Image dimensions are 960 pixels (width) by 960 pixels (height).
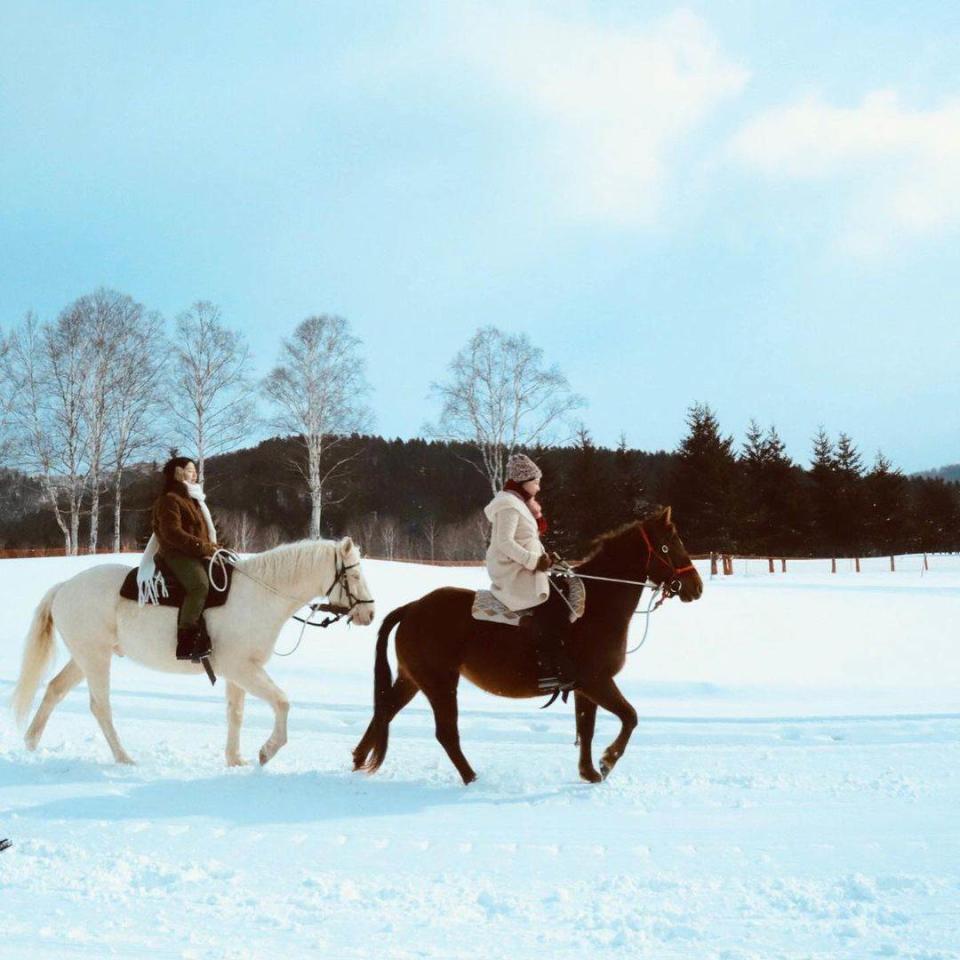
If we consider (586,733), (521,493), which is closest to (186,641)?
(521,493)

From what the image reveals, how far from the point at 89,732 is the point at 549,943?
591cm

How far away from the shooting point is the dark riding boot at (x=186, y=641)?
6496 mm

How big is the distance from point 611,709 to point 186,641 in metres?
3.27

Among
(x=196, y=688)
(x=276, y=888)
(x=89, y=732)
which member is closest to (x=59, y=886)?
(x=276, y=888)

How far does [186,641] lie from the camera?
6.50m

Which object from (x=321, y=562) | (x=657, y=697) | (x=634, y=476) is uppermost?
(x=634, y=476)

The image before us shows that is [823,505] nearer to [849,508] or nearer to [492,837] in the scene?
[849,508]

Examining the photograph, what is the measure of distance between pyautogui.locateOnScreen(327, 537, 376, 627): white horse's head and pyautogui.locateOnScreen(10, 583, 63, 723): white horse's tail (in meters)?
2.41

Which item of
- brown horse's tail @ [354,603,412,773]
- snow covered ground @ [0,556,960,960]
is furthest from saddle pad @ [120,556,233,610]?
brown horse's tail @ [354,603,412,773]

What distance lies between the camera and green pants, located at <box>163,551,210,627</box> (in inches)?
257

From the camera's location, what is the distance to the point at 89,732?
7.77 m

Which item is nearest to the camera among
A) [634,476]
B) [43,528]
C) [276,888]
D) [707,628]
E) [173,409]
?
[276,888]

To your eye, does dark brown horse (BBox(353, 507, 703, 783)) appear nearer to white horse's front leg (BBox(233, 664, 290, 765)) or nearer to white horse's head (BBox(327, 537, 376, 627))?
white horse's head (BBox(327, 537, 376, 627))

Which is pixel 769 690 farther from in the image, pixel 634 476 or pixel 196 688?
pixel 634 476
